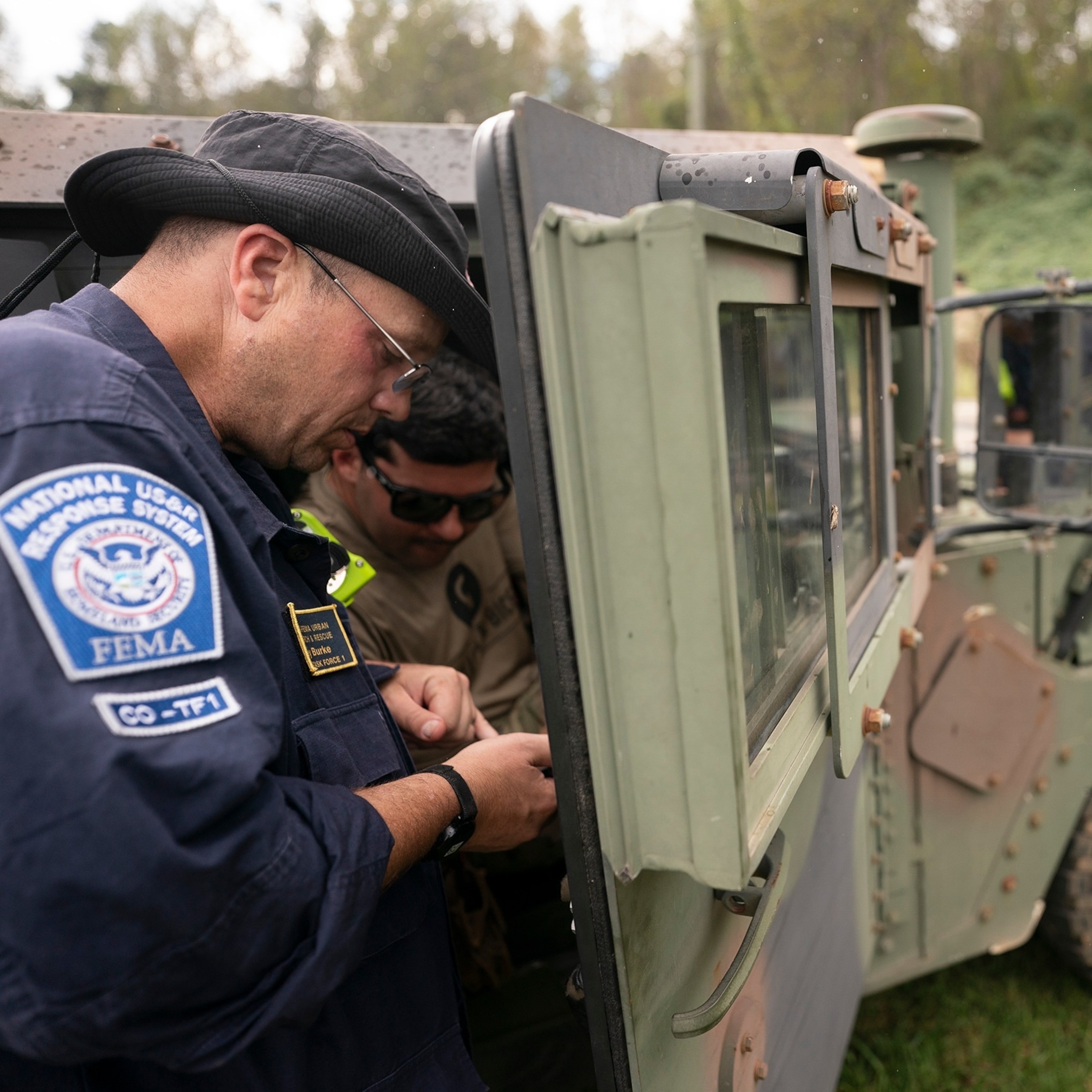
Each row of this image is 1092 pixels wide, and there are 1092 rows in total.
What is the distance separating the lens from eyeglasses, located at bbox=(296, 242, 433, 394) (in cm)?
124

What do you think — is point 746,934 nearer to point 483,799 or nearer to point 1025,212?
point 483,799

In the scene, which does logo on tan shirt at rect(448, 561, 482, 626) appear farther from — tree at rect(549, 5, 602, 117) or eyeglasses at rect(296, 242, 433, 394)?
tree at rect(549, 5, 602, 117)

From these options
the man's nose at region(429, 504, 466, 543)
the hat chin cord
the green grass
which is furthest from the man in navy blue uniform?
the green grass

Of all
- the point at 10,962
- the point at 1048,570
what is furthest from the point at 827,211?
the point at 1048,570

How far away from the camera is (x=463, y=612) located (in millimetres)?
2752

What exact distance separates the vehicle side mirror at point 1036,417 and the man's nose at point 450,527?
1.39 metres

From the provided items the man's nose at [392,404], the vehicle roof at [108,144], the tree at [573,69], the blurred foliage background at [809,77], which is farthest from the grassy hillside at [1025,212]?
the man's nose at [392,404]

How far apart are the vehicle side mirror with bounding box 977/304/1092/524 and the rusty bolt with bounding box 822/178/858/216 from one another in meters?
1.49

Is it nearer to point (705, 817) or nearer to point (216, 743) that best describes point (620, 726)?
point (705, 817)

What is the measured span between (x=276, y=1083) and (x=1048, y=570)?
7.77 feet

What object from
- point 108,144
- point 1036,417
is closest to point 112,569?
point 108,144

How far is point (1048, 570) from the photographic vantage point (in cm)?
268

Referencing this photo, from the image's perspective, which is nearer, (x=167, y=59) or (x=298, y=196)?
(x=298, y=196)

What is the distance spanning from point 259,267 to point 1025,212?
23.0m
